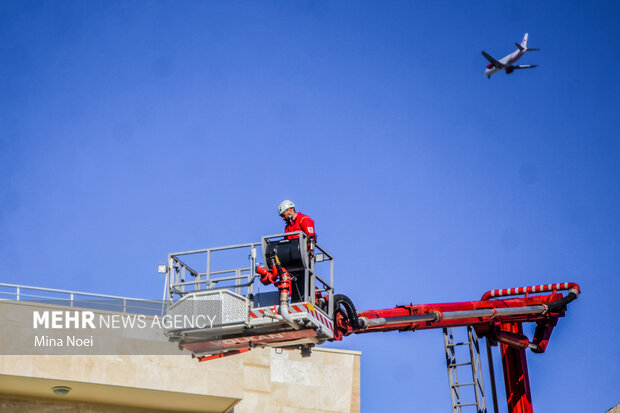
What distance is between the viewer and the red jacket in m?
17.4

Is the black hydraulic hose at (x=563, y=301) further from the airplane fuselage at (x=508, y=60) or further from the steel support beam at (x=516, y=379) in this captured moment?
the airplane fuselage at (x=508, y=60)

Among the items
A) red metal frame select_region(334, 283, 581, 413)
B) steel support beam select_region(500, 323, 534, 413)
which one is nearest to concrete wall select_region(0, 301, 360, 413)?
red metal frame select_region(334, 283, 581, 413)

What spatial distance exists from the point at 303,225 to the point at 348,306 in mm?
2513

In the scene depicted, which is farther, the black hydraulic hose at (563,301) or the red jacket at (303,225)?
the black hydraulic hose at (563,301)

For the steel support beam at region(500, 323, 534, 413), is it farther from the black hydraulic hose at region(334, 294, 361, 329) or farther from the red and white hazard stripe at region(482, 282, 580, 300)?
the black hydraulic hose at region(334, 294, 361, 329)

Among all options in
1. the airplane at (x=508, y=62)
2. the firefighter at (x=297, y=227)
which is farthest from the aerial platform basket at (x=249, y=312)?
the airplane at (x=508, y=62)

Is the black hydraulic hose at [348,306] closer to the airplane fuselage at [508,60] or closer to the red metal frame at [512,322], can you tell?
the red metal frame at [512,322]

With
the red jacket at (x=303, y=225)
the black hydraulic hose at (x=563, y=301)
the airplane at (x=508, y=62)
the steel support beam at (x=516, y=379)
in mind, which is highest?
the airplane at (x=508, y=62)

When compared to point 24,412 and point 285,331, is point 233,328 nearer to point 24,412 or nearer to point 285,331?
point 285,331

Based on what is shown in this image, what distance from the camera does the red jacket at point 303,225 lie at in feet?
57.2

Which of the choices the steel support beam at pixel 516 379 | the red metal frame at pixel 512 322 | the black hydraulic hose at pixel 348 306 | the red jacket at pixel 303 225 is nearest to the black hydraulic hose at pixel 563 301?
the red metal frame at pixel 512 322

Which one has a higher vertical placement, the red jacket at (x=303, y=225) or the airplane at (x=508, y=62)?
the airplane at (x=508, y=62)

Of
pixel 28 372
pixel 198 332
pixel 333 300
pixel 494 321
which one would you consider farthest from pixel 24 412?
pixel 494 321

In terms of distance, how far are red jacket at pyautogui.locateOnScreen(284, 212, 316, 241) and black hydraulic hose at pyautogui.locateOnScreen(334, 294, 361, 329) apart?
1.88 meters
